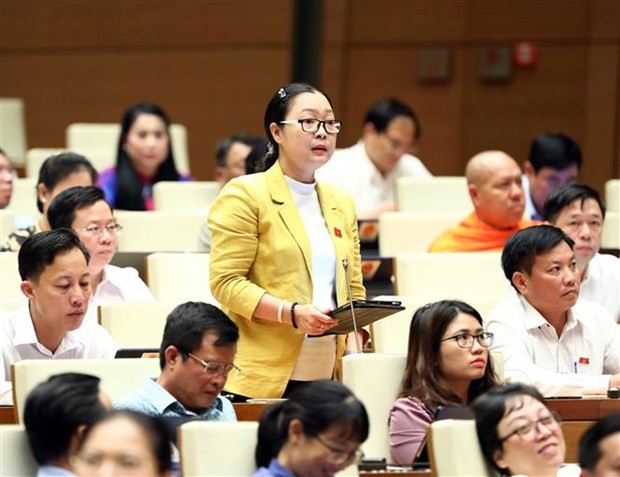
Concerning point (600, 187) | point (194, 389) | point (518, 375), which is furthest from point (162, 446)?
point (600, 187)

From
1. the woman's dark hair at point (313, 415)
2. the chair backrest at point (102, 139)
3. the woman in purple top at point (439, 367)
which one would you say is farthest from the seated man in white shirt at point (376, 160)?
the woman's dark hair at point (313, 415)

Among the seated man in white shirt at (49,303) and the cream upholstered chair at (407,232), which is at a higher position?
the cream upholstered chair at (407,232)

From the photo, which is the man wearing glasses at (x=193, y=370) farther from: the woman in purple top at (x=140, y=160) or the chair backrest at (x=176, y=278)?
the woman in purple top at (x=140, y=160)

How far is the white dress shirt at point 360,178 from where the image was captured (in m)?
7.45

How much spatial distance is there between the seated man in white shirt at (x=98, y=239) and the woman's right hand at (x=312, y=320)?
1226 mm

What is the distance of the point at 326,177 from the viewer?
7.48 m

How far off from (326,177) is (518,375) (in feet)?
9.85

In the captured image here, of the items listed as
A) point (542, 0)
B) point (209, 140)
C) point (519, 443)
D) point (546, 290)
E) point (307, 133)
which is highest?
point (542, 0)

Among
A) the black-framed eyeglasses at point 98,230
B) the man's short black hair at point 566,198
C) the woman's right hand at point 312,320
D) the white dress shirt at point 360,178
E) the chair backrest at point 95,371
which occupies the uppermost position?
the white dress shirt at point 360,178

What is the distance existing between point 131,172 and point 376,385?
3433 millimetres

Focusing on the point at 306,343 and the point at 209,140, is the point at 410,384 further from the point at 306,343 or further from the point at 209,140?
the point at 209,140

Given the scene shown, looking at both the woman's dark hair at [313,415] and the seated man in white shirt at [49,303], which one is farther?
the seated man in white shirt at [49,303]

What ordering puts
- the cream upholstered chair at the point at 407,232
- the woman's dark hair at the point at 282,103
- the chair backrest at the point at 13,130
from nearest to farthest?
the woman's dark hair at the point at 282,103
the cream upholstered chair at the point at 407,232
the chair backrest at the point at 13,130

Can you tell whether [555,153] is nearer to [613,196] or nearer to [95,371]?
[613,196]
